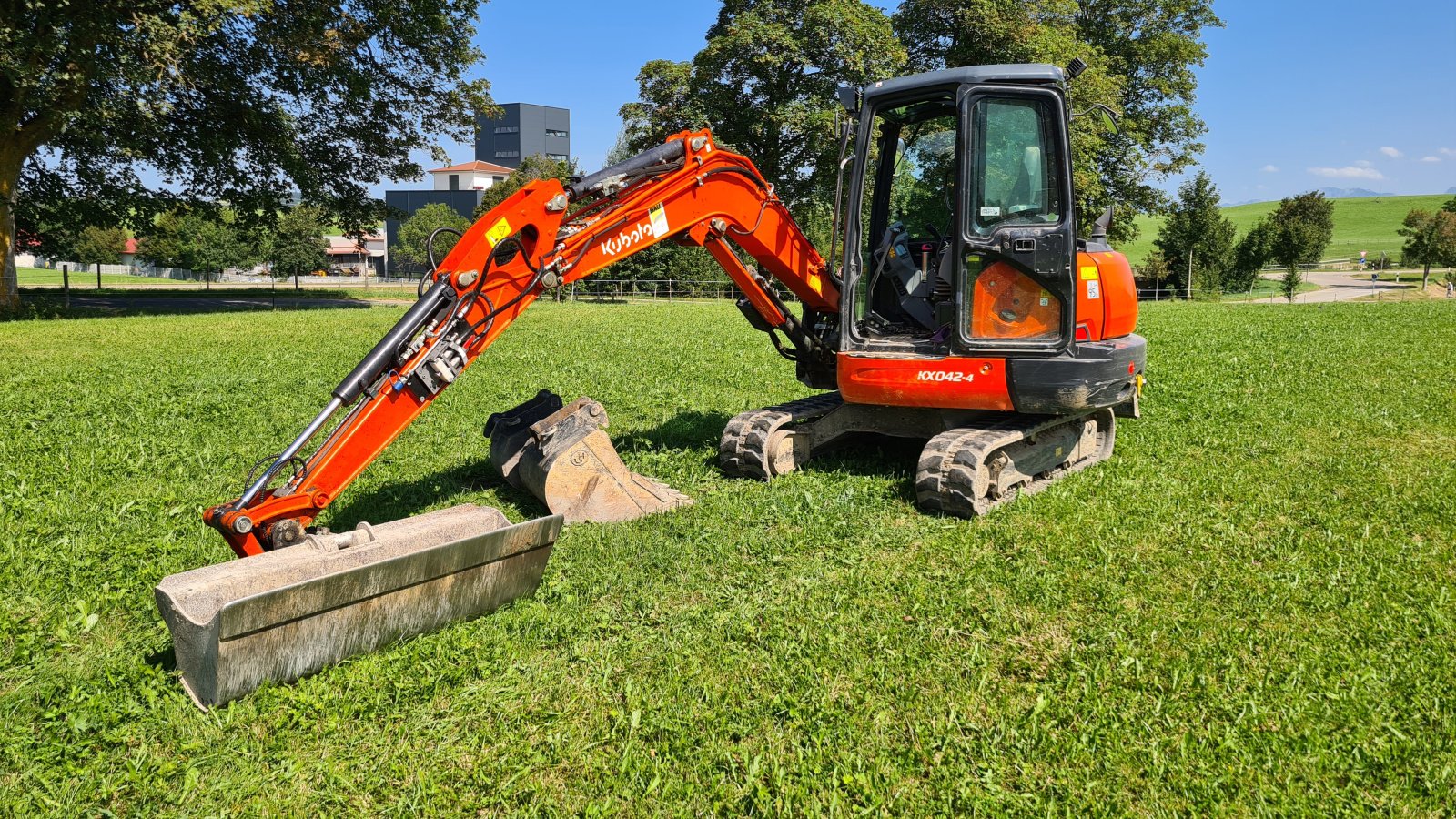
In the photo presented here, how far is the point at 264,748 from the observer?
12.5ft

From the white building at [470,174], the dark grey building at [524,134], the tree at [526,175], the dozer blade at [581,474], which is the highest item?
the dark grey building at [524,134]

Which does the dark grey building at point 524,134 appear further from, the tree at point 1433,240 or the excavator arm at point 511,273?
the excavator arm at point 511,273

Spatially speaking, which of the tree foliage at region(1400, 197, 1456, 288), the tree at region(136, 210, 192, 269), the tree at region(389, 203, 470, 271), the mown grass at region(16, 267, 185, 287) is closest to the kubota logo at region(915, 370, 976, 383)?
the tree foliage at region(1400, 197, 1456, 288)

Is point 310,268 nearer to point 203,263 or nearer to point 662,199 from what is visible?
point 203,263

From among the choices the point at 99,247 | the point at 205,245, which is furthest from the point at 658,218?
the point at 99,247

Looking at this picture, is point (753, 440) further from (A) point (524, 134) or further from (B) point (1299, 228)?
(A) point (524, 134)

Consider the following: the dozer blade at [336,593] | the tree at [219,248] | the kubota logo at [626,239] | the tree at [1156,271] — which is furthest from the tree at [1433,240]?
the tree at [219,248]

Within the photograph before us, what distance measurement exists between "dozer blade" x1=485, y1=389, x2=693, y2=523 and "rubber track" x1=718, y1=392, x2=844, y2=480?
0.66m

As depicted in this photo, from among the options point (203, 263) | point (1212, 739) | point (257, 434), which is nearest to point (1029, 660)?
point (1212, 739)

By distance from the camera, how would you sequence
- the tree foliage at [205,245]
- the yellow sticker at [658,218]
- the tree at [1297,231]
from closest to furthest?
1. the yellow sticker at [658,218]
2. the tree at [1297,231]
3. the tree foliage at [205,245]

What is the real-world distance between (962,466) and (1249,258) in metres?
51.2

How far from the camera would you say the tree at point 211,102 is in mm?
20203

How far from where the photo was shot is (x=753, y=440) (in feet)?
24.5

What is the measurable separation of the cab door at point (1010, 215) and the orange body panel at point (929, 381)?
0.15 m
